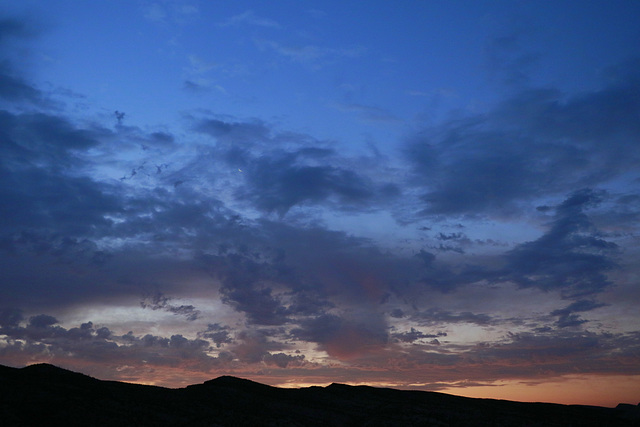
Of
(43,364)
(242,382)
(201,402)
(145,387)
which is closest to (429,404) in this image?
(242,382)

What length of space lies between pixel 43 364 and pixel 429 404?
290 feet

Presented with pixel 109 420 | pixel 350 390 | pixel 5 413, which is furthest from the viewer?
pixel 350 390

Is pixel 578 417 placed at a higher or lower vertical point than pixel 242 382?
lower

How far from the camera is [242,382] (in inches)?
4656

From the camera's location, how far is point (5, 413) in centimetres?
6375

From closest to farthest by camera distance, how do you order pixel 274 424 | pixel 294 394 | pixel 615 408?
pixel 274 424
pixel 294 394
pixel 615 408

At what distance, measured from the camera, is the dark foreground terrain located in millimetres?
70938

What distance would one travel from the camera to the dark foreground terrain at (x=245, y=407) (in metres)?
70.9

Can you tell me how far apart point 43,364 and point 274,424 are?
155 ft

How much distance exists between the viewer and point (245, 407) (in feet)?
315

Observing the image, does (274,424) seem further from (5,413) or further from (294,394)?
(5,413)

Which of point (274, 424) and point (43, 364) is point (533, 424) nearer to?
point (274, 424)

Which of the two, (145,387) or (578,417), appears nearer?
(145,387)

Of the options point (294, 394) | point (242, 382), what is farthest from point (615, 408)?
point (242, 382)
